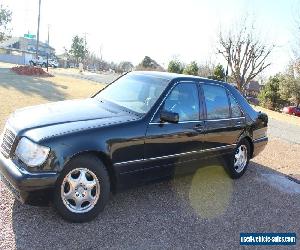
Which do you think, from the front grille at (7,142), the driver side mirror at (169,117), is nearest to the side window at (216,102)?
the driver side mirror at (169,117)

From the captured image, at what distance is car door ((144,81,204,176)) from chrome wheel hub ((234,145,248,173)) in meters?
1.26

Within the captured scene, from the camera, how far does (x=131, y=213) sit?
4.45 metres

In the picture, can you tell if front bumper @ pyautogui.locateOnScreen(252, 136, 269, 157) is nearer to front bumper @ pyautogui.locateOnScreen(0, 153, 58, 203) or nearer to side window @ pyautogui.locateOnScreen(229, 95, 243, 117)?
side window @ pyautogui.locateOnScreen(229, 95, 243, 117)

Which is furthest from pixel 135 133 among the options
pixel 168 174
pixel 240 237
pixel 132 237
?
pixel 240 237

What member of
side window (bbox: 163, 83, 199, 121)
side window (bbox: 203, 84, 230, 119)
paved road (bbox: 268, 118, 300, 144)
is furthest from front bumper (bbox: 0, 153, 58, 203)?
paved road (bbox: 268, 118, 300, 144)

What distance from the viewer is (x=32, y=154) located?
3.70m

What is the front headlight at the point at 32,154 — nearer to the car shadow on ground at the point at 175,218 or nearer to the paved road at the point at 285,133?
the car shadow on ground at the point at 175,218

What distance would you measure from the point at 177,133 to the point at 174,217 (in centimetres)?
106

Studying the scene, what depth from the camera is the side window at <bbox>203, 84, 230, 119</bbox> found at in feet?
17.9

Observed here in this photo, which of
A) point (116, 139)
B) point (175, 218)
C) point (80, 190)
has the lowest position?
point (175, 218)

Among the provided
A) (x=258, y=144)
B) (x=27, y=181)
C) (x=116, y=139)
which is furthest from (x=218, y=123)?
(x=27, y=181)

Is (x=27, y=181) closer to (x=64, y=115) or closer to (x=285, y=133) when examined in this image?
(x=64, y=115)

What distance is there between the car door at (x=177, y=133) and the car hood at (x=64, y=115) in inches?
16.9

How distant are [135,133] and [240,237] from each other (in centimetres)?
172
